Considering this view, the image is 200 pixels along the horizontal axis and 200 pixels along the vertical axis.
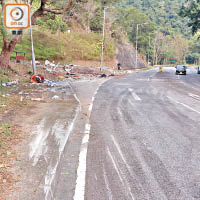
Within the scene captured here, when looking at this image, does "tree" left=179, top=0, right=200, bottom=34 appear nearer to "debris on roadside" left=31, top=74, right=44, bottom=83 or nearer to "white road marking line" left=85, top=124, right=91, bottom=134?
"debris on roadside" left=31, top=74, right=44, bottom=83

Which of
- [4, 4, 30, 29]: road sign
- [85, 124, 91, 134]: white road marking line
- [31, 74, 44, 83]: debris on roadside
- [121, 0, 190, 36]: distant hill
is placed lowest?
[85, 124, 91, 134]: white road marking line

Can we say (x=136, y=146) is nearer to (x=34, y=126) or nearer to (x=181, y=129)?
(x=181, y=129)

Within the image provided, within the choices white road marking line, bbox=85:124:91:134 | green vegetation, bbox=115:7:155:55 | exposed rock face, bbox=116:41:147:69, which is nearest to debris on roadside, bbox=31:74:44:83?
white road marking line, bbox=85:124:91:134

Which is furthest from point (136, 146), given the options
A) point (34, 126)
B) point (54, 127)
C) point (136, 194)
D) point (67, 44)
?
point (67, 44)

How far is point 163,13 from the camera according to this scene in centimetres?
16112

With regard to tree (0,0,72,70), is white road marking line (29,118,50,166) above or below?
below

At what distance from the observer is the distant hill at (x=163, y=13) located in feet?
518

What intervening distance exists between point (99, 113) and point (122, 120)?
135 centimetres

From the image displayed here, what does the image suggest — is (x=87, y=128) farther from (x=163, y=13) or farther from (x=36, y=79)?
(x=163, y=13)

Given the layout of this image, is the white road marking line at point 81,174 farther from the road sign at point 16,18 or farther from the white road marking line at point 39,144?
the road sign at point 16,18

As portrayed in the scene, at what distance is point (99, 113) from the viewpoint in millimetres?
10367

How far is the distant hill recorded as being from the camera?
15800 centimetres

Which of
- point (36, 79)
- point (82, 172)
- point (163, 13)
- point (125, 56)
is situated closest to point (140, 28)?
point (125, 56)

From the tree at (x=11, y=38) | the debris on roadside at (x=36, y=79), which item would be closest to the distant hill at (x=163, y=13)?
the tree at (x=11, y=38)
